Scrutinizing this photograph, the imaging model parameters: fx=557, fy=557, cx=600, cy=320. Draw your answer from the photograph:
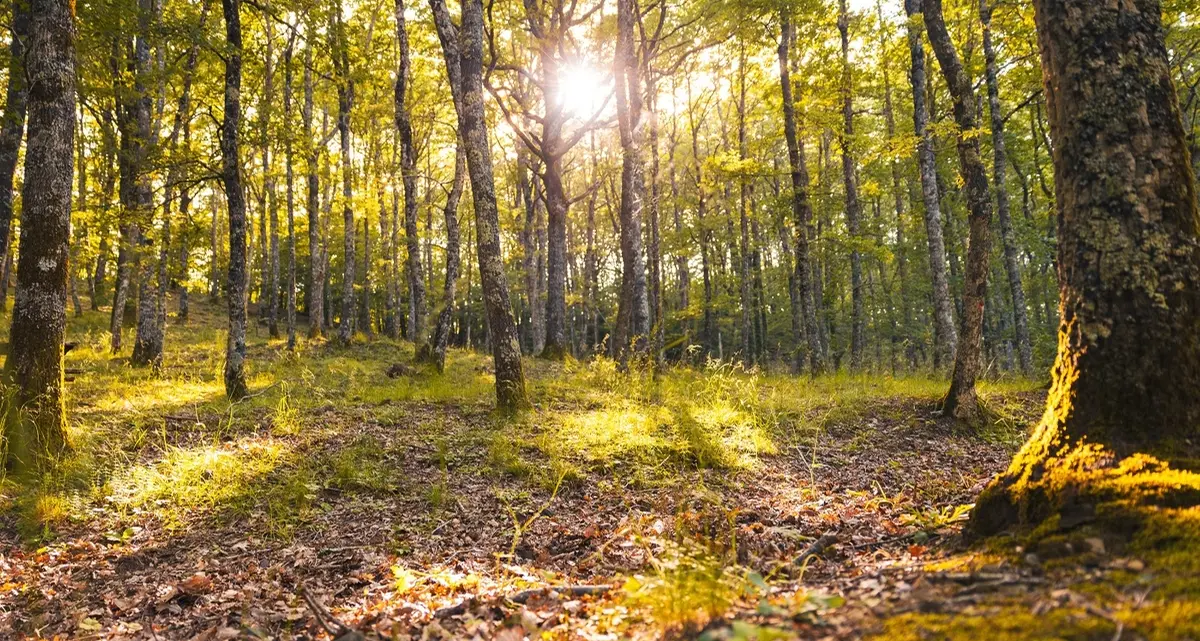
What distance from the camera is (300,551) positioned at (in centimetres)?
431

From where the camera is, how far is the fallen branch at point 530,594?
9.76 feet

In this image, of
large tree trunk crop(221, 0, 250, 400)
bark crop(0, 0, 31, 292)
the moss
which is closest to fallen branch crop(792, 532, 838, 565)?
the moss

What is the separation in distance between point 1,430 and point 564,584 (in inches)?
225

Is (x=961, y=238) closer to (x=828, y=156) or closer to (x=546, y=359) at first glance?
(x=828, y=156)

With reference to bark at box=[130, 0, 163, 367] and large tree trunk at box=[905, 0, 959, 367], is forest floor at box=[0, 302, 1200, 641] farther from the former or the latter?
bark at box=[130, 0, 163, 367]

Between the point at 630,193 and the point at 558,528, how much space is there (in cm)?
877

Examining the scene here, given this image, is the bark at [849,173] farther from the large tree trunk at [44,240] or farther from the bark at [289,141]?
the large tree trunk at [44,240]

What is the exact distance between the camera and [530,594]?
10.2ft

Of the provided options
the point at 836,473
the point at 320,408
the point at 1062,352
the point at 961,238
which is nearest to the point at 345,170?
the point at 320,408

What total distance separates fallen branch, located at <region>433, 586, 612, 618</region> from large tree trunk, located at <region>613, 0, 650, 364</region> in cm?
855

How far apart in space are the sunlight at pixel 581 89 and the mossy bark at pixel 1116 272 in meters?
13.1

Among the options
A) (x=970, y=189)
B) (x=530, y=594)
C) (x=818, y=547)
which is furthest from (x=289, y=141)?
(x=970, y=189)

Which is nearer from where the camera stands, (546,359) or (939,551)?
(939,551)

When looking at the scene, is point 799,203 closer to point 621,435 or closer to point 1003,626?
point 621,435
